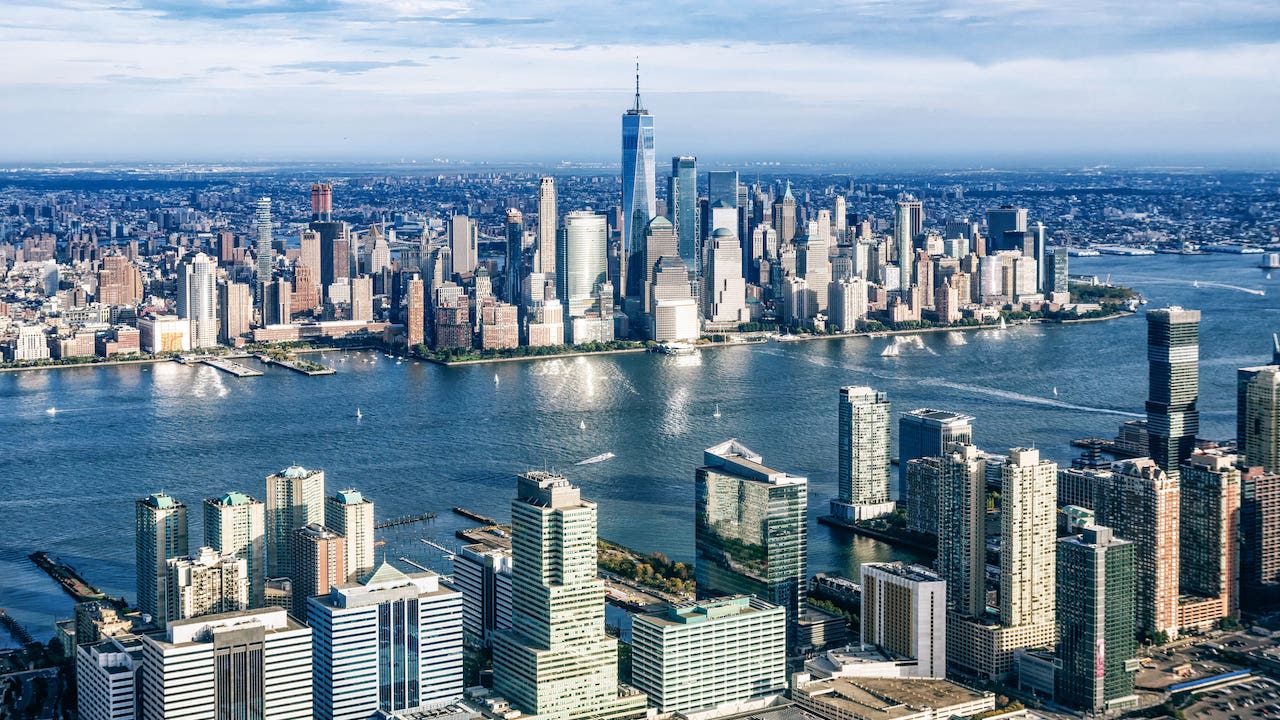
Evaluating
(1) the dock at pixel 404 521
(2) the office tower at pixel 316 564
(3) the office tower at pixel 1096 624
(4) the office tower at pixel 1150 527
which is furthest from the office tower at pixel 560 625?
(1) the dock at pixel 404 521

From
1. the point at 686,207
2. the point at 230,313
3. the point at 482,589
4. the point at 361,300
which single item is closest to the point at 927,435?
the point at 482,589

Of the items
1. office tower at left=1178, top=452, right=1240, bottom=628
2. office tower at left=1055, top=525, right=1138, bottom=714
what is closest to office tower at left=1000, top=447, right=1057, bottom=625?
office tower at left=1055, top=525, right=1138, bottom=714

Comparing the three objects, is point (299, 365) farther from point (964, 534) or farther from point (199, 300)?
point (964, 534)

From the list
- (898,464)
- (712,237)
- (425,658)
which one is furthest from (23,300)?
(425,658)

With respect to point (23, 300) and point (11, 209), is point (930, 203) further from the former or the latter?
point (23, 300)

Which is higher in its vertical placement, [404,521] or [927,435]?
[927,435]

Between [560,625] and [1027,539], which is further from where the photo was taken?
[1027,539]

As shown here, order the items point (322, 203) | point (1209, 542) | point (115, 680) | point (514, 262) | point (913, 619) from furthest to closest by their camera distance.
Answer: point (322, 203) < point (514, 262) < point (1209, 542) < point (913, 619) < point (115, 680)
